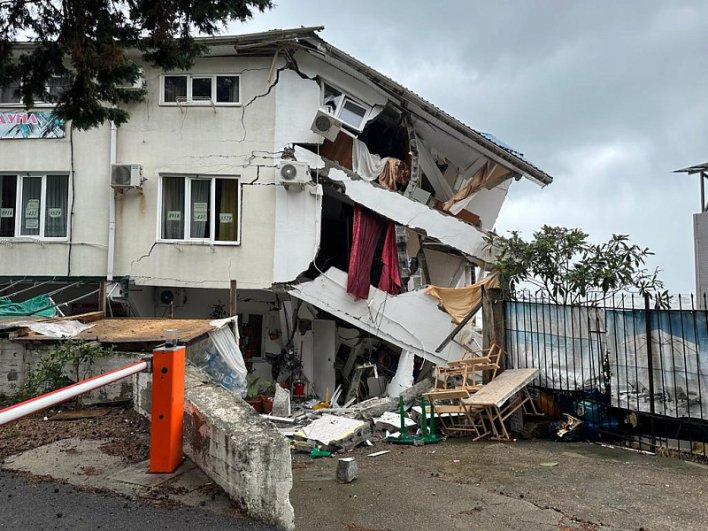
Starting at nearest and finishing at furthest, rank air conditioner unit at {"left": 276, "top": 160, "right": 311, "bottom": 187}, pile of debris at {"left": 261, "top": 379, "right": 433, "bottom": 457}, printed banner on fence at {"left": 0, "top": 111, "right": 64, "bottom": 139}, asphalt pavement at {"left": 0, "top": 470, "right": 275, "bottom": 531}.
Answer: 1. asphalt pavement at {"left": 0, "top": 470, "right": 275, "bottom": 531}
2. pile of debris at {"left": 261, "top": 379, "right": 433, "bottom": 457}
3. air conditioner unit at {"left": 276, "top": 160, "right": 311, "bottom": 187}
4. printed banner on fence at {"left": 0, "top": 111, "right": 64, "bottom": 139}

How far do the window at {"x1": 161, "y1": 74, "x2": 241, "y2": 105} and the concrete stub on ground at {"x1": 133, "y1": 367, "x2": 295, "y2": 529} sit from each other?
9.28 metres

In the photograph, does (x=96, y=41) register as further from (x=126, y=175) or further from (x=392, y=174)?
(x=392, y=174)

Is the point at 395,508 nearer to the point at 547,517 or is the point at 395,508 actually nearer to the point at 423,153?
the point at 547,517

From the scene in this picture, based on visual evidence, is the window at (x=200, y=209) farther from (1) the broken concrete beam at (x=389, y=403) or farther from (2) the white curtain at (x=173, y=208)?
(1) the broken concrete beam at (x=389, y=403)

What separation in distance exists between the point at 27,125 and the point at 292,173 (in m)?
6.58

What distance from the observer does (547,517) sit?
4.32 m

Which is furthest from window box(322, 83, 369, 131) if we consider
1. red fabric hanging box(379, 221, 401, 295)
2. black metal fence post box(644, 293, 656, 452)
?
black metal fence post box(644, 293, 656, 452)

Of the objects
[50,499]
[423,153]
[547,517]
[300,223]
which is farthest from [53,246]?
[547,517]

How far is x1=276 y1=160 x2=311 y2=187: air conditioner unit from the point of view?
11.3 m

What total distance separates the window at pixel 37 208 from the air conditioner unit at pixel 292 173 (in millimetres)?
5276

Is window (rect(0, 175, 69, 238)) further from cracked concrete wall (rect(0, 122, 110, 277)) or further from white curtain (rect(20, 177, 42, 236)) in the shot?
cracked concrete wall (rect(0, 122, 110, 277))

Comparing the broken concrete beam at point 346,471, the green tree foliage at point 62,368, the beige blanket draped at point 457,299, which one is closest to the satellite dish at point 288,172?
the beige blanket draped at point 457,299

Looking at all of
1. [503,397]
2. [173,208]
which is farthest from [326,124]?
[503,397]

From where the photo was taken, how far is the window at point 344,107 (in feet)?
39.4
